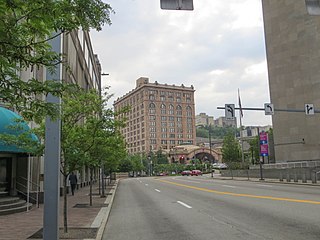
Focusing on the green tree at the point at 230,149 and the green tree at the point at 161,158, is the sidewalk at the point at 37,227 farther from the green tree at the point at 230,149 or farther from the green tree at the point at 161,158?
the green tree at the point at 161,158

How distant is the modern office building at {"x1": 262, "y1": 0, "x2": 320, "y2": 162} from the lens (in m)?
43.3

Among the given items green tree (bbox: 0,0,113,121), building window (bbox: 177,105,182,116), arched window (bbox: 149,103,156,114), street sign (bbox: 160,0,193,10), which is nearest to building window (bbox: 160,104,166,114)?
arched window (bbox: 149,103,156,114)

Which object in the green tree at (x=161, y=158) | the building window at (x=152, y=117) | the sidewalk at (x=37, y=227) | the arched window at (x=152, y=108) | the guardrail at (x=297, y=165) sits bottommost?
the sidewalk at (x=37, y=227)

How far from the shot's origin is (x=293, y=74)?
148 ft

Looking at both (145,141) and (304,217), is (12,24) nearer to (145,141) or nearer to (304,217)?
(304,217)

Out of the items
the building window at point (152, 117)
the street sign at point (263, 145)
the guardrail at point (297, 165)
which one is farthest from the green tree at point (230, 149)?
the building window at point (152, 117)

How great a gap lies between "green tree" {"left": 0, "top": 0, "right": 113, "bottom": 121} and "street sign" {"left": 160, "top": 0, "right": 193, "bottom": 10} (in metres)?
3.53

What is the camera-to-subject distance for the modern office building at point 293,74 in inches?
1704

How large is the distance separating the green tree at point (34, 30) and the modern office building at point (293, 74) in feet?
137

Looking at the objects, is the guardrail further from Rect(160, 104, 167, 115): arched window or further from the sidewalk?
Rect(160, 104, 167, 115): arched window

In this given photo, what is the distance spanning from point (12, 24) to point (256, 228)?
27.6ft

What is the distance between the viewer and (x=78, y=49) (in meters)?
33.9

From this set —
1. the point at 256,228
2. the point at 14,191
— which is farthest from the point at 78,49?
the point at 256,228

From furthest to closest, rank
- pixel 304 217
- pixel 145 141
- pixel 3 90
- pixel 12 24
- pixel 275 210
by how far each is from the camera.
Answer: pixel 145 141 < pixel 275 210 < pixel 304 217 < pixel 3 90 < pixel 12 24
